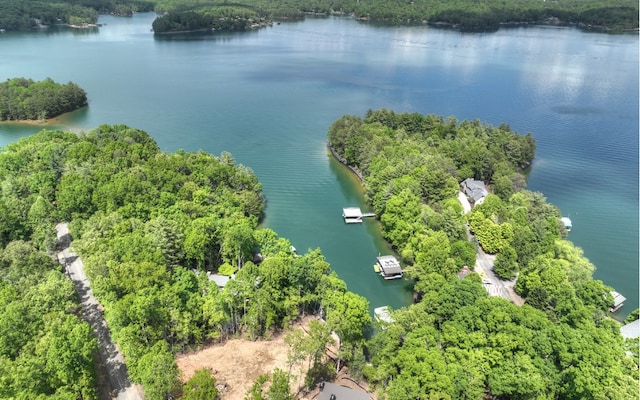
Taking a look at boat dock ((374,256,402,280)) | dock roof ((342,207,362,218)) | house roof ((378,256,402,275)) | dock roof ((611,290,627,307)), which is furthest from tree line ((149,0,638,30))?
dock roof ((611,290,627,307))

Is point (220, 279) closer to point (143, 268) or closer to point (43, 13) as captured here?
point (143, 268)

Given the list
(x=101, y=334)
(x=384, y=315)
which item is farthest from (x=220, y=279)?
(x=384, y=315)

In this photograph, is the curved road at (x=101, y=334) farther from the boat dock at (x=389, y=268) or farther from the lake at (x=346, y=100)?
the boat dock at (x=389, y=268)

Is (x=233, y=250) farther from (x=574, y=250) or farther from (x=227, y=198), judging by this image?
(x=574, y=250)

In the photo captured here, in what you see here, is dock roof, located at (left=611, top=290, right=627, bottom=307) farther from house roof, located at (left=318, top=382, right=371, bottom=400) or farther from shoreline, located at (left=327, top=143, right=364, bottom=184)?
shoreline, located at (left=327, top=143, right=364, bottom=184)

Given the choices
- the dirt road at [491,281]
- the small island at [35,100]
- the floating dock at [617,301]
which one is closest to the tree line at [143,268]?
the dirt road at [491,281]
